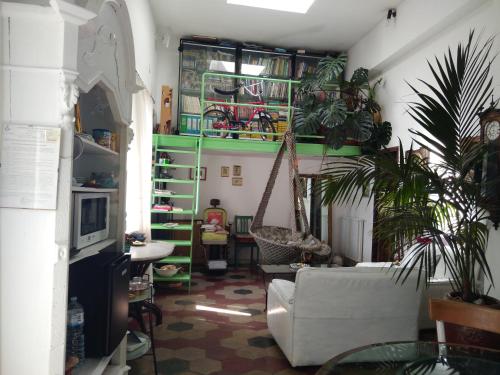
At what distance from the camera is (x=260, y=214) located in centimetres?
459

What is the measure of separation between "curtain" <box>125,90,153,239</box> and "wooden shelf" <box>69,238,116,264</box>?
65.2 inches

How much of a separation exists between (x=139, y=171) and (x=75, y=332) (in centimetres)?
240

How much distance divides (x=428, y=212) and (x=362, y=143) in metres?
3.14

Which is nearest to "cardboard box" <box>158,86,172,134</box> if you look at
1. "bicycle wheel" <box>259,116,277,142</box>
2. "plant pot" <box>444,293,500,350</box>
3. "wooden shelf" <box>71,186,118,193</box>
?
"bicycle wheel" <box>259,116,277,142</box>

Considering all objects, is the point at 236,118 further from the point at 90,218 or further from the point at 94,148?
the point at 90,218

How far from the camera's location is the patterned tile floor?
2627 mm

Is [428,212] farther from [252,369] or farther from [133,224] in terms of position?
[133,224]

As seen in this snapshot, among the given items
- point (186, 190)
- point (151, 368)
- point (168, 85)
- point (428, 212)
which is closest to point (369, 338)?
point (428, 212)

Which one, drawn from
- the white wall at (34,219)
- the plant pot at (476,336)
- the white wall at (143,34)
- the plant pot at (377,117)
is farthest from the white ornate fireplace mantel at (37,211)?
the plant pot at (377,117)

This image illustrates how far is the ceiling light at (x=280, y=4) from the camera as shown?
4684 mm

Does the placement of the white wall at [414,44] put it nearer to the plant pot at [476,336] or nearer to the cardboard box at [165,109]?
the plant pot at [476,336]

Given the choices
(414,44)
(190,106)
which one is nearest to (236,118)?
(190,106)

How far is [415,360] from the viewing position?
4.71 feet

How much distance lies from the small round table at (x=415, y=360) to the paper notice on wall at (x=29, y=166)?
1186mm
